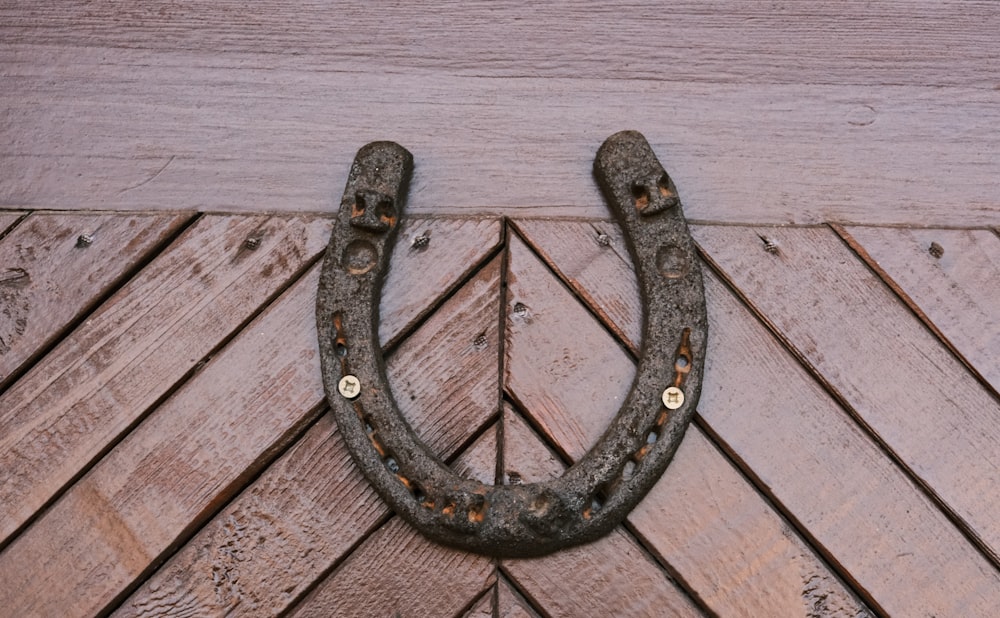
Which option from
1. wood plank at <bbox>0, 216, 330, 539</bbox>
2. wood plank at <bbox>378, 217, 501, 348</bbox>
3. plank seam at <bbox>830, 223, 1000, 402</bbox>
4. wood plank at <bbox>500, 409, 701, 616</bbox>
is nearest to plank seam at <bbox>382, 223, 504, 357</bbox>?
wood plank at <bbox>378, 217, 501, 348</bbox>

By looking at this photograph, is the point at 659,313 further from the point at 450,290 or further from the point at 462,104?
the point at 462,104

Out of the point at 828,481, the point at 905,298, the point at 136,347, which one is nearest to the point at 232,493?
the point at 136,347

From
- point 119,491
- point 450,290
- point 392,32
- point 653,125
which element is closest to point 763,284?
point 653,125

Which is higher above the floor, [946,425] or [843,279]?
[843,279]

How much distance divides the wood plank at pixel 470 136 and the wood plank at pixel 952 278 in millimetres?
21

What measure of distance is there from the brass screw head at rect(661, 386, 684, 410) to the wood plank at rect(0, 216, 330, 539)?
373 millimetres

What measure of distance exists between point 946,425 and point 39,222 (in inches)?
36.5

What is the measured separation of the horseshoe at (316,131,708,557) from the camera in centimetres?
80

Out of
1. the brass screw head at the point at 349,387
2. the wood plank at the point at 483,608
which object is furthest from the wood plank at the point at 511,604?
the brass screw head at the point at 349,387

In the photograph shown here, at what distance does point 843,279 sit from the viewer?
898mm

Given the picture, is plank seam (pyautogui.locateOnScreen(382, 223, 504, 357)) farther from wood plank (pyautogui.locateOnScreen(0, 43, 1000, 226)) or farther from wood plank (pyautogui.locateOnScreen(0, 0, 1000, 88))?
wood plank (pyautogui.locateOnScreen(0, 0, 1000, 88))

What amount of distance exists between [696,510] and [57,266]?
0.68 m

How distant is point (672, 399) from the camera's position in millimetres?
836

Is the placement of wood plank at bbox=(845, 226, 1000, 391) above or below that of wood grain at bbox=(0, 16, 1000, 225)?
below
